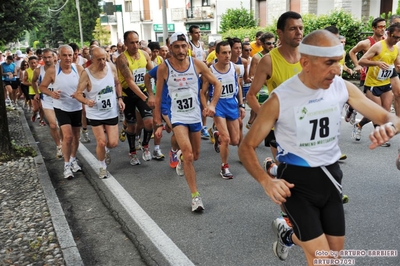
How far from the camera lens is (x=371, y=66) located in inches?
296

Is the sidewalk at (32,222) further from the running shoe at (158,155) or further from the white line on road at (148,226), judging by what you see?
the running shoe at (158,155)

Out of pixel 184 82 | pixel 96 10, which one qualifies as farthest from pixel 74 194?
pixel 96 10

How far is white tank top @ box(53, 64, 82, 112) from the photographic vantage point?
6.79 m

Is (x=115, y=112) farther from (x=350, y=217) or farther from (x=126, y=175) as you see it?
(x=350, y=217)

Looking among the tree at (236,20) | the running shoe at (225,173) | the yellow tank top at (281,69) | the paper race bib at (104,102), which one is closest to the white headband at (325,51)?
the yellow tank top at (281,69)

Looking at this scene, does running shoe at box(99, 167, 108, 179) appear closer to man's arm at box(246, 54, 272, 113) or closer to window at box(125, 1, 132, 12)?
man's arm at box(246, 54, 272, 113)

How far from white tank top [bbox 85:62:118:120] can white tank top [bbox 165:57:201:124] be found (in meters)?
1.36

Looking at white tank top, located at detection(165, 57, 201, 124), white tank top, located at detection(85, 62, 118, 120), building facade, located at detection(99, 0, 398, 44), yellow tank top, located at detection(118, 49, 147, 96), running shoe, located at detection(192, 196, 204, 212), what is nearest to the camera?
running shoe, located at detection(192, 196, 204, 212)

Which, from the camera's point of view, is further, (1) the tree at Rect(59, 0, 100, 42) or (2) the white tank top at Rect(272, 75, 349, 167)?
(1) the tree at Rect(59, 0, 100, 42)

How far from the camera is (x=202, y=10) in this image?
151ft

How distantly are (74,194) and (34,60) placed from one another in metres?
6.27

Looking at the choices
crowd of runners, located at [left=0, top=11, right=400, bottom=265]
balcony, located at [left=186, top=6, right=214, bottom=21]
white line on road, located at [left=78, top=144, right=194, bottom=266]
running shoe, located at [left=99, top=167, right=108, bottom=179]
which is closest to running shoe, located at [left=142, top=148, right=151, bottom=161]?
crowd of runners, located at [left=0, top=11, right=400, bottom=265]

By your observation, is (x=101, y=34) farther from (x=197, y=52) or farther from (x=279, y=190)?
(x=279, y=190)

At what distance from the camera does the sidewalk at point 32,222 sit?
4.02 metres
